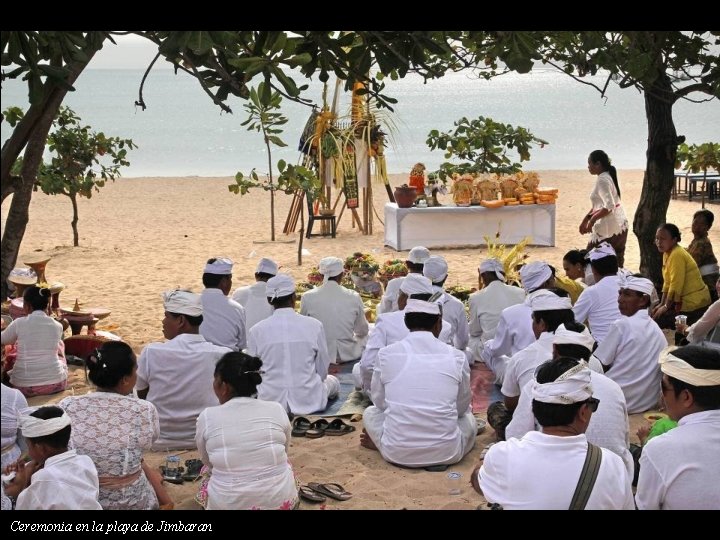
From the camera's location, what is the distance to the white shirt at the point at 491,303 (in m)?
7.89

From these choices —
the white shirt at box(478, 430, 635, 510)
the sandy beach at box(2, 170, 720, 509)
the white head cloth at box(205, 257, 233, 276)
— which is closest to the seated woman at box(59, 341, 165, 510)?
the sandy beach at box(2, 170, 720, 509)

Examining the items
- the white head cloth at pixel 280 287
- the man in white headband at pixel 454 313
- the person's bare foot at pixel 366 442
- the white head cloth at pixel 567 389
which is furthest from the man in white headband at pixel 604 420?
the man in white headband at pixel 454 313

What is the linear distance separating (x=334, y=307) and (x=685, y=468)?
4.73 meters

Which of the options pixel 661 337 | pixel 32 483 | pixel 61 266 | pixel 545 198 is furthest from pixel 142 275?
pixel 32 483

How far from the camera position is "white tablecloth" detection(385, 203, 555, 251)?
14.3 m

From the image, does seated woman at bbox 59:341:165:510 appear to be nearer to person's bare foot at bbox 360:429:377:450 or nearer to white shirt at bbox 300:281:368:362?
person's bare foot at bbox 360:429:377:450

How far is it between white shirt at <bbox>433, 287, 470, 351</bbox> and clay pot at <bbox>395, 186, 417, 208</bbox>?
6.58 meters

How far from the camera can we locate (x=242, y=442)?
4441 mm

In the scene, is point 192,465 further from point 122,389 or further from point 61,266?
point 61,266

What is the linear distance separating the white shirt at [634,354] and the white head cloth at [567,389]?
9.58ft

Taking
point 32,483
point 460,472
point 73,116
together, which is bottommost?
point 460,472

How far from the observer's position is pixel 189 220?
786 inches

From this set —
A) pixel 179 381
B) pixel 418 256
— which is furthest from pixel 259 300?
pixel 179 381

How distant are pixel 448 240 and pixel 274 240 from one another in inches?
126
